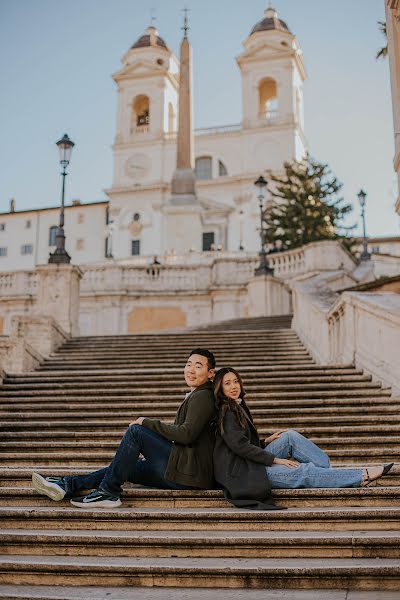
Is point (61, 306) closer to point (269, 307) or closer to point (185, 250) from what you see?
point (269, 307)

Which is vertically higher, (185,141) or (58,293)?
(185,141)

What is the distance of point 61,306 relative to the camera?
55.0ft

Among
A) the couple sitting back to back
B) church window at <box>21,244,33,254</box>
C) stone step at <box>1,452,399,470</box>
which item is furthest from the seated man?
church window at <box>21,244,33,254</box>

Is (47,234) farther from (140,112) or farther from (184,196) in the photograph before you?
(184,196)

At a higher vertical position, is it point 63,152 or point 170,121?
point 170,121

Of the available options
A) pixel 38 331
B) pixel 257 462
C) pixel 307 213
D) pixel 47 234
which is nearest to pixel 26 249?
pixel 47 234

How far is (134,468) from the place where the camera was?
5758mm

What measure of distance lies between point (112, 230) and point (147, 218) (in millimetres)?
3366

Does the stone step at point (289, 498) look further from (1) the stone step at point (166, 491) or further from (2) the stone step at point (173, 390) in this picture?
(2) the stone step at point (173, 390)

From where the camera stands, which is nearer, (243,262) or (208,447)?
(208,447)

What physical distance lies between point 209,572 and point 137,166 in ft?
203

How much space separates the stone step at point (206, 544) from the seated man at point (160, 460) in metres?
0.43

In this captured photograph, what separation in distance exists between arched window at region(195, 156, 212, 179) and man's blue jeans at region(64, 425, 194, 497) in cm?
6021

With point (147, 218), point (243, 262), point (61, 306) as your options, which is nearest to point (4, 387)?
point (61, 306)
